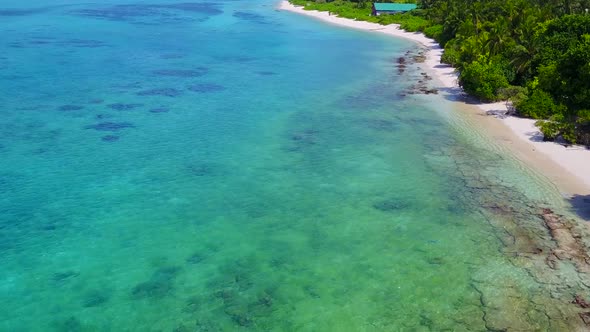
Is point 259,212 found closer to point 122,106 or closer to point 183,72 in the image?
point 122,106

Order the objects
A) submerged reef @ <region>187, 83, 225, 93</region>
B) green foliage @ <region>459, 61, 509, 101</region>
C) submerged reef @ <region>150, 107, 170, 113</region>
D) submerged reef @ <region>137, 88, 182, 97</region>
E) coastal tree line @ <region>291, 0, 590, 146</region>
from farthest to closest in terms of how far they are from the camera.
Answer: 1. submerged reef @ <region>187, 83, 225, 93</region>
2. submerged reef @ <region>137, 88, 182, 97</region>
3. green foliage @ <region>459, 61, 509, 101</region>
4. submerged reef @ <region>150, 107, 170, 113</region>
5. coastal tree line @ <region>291, 0, 590, 146</region>

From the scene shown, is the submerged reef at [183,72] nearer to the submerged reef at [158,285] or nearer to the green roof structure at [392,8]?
the submerged reef at [158,285]

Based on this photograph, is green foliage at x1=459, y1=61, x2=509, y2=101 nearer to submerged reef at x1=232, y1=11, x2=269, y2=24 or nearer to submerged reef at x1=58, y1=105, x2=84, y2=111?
submerged reef at x1=58, y1=105, x2=84, y2=111

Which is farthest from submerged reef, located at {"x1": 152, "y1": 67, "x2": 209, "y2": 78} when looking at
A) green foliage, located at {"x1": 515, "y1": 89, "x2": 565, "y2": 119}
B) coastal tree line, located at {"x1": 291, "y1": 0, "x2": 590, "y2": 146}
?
green foliage, located at {"x1": 515, "y1": 89, "x2": 565, "y2": 119}

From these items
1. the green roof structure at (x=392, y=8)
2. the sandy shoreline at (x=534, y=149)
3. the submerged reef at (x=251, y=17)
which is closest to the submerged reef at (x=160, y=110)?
the sandy shoreline at (x=534, y=149)

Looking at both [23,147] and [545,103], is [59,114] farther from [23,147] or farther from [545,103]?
[545,103]

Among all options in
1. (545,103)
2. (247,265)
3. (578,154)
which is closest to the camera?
(247,265)

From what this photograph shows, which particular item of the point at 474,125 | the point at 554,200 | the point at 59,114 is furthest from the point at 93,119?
the point at 554,200
